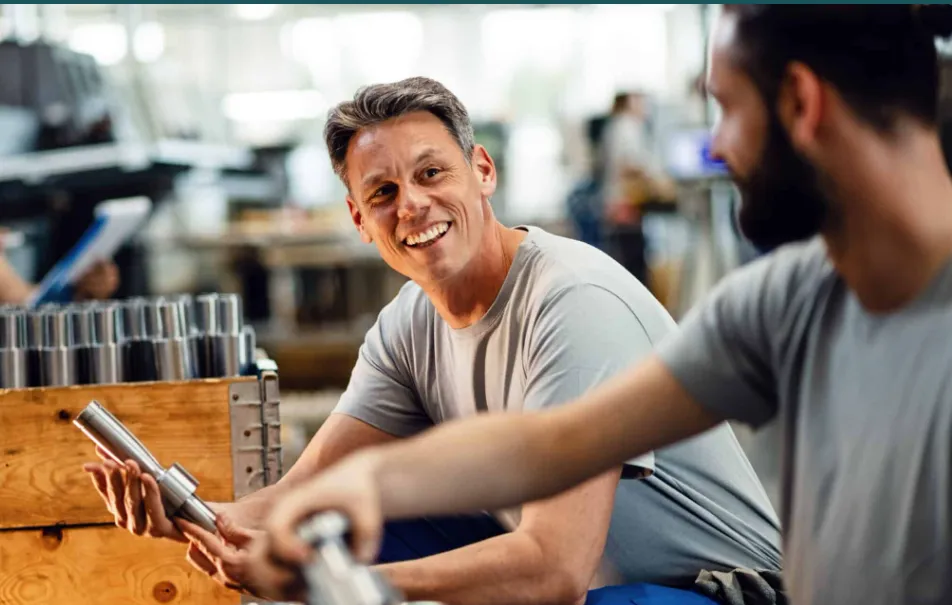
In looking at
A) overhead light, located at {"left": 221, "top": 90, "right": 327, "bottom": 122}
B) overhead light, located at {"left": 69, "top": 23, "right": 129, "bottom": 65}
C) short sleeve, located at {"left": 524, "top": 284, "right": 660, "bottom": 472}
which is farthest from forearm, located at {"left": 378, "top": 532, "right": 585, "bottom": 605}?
overhead light, located at {"left": 69, "top": 23, "right": 129, "bottom": 65}

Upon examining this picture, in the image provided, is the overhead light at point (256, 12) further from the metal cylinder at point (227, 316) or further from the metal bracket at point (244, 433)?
the metal bracket at point (244, 433)

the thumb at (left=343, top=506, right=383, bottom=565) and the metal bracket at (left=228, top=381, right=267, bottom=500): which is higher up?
the thumb at (left=343, top=506, right=383, bottom=565)

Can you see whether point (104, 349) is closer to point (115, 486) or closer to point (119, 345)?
point (119, 345)

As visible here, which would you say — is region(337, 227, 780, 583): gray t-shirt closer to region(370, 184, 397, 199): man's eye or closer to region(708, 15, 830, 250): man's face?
region(370, 184, 397, 199): man's eye

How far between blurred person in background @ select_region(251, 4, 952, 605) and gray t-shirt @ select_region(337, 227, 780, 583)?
544mm

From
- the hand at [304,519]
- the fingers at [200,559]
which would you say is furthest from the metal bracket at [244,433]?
the hand at [304,519]

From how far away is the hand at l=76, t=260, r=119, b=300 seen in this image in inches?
150

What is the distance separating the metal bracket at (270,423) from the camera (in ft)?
7.34

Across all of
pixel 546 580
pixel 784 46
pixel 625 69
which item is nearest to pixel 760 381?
pixel 784 46

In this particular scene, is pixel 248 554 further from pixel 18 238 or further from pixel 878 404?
pixel 18 238

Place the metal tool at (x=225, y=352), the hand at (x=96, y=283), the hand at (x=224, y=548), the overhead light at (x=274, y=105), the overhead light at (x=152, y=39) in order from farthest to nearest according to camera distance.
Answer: the overhead light at (x=274, y=105) < the overhead light at (x=152, y=39) < the hand at (x=96, y=283) < the metal tool at (x=225, y=352) < the hand at (x=224, y=548)

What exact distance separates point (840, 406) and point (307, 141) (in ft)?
37.4

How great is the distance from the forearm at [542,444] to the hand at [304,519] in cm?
11

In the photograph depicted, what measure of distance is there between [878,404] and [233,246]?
8.31m
